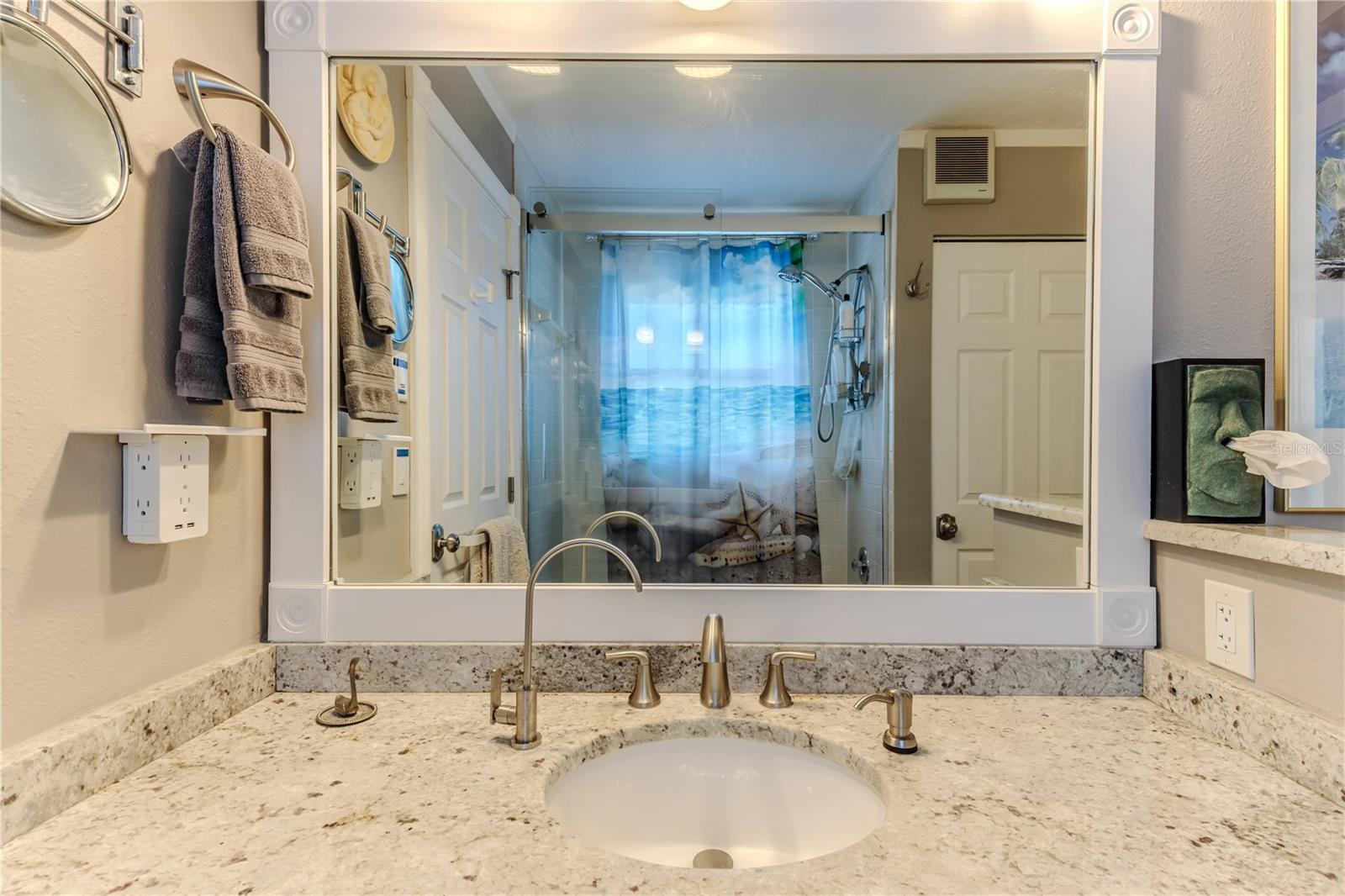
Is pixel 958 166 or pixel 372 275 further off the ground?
pixel 958 166

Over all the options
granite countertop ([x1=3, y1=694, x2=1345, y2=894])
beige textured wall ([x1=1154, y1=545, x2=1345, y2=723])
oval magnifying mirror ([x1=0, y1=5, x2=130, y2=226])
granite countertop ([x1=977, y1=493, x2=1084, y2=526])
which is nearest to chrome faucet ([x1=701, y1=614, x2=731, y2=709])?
granite countertop ([x1=3, y1=694, x2=1345, y2=894])

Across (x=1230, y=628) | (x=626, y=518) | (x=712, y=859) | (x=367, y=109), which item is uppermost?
(x=367, y=109)

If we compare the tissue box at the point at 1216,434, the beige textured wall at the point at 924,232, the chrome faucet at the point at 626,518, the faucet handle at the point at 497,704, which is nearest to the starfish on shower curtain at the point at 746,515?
the chrome faucet at the point at 626,518

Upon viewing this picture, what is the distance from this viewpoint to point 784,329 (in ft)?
3.89

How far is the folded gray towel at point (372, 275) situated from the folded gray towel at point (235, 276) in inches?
7.2

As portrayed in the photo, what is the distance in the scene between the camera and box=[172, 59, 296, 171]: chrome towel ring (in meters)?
0.96

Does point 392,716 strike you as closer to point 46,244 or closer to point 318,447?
point 318,447

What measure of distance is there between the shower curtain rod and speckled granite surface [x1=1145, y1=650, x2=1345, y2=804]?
869mm

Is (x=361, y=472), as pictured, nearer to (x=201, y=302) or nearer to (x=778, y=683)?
(x=201, y=302)

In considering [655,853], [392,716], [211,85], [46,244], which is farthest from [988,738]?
[211,85]

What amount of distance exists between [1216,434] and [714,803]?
98 centimetres

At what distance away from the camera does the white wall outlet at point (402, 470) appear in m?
1.24

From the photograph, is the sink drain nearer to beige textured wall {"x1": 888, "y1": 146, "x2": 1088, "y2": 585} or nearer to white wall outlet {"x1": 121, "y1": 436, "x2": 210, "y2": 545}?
beige textured wall {"x1": 888, "y1": 146, "x2": 1088, "y2": 585}

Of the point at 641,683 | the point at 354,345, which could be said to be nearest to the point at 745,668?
the point at 641,683
